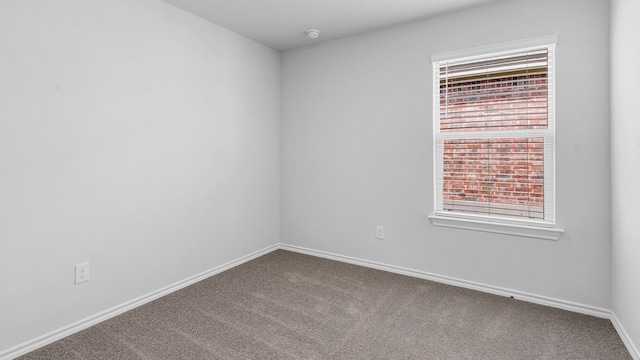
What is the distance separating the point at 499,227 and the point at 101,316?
3064 millimetres

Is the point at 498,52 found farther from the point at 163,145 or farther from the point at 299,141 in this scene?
the point at 163,145

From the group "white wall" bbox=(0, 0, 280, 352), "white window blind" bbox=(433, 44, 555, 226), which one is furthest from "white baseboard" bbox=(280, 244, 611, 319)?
"white wall" bbox=(0, 0, 280, 352)

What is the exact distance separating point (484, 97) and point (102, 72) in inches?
115

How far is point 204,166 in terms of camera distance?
2994 millimetres

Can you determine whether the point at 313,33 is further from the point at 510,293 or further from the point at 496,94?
the point at 510,293

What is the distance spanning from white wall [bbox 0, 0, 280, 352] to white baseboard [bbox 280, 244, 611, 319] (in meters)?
1.11

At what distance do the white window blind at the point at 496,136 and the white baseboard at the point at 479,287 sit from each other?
0.58 m

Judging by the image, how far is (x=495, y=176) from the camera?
268 cm

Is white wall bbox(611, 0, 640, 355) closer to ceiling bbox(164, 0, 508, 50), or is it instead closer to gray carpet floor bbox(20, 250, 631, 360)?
gray carpet floor bbox(20, 250, 631, 360)

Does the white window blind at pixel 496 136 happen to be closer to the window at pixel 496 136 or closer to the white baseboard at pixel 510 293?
the window at pixel 496 136

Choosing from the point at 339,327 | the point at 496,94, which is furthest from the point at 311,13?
the point at 339,327

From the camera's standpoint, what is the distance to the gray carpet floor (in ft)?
6.16

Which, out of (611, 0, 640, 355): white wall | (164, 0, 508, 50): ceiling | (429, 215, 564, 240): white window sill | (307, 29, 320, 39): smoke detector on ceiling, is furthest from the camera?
(307, 29, 320, 39): smoke detector on ceiling

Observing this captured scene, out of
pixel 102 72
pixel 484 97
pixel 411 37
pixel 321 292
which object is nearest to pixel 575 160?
pixel 484 97
